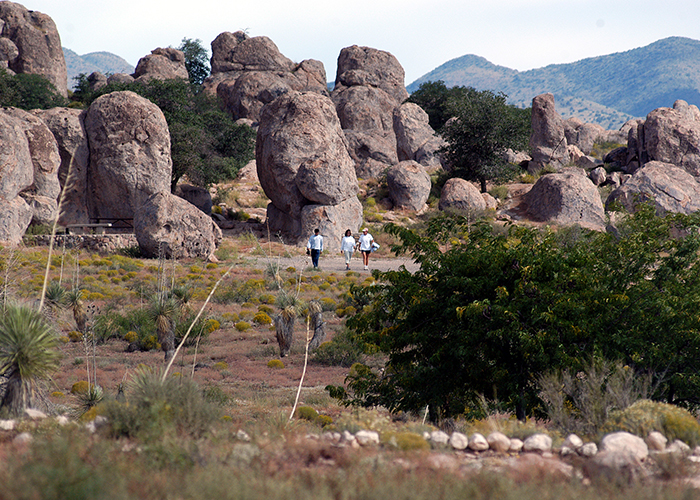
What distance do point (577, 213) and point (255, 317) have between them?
22.7m

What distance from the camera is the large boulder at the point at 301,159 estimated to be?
27.3 metres

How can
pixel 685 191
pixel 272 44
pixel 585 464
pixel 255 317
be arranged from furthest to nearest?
pixel 272 44, pixel 685 191, pixel 255 317, pixel 585 464

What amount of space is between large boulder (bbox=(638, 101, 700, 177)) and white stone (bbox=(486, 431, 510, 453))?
35.8 m

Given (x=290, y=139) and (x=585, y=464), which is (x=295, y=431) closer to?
(x=585, y=464)

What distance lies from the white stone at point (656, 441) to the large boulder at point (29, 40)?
58413 millimetres

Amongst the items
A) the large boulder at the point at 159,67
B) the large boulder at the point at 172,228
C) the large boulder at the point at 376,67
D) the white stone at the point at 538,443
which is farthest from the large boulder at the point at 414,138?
the white stone at the point at 538,443

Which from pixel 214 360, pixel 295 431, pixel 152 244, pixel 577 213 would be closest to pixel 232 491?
pixel 295 431

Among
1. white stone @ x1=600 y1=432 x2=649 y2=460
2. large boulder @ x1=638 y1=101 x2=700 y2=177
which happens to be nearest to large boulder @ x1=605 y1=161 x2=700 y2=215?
large boulder @ x1=638 y1=101 x2=700 y2=177

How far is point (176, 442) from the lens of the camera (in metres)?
4.33

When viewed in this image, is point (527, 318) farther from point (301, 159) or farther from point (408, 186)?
point (408, 186)

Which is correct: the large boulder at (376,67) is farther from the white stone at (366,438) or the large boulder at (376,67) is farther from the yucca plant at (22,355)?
the white stone at (366,438)

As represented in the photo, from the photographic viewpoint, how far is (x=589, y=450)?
4.89 m

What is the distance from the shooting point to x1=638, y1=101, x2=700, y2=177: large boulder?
34.3 m

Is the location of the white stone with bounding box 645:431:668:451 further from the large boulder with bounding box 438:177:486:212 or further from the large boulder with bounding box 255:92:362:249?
the large boulder with bounding box 438:177:486:212
